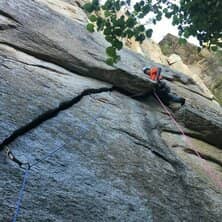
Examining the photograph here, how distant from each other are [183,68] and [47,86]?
54.5ft

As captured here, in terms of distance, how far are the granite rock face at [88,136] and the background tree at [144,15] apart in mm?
1288

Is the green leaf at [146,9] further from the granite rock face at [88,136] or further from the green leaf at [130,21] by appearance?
the granite rock face at [88,136]

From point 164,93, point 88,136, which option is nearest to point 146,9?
point 88,136

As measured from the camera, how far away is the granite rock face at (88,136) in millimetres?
5215

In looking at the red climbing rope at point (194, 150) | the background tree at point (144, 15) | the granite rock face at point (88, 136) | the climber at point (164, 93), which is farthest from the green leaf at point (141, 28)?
the climber at point (164, 93)

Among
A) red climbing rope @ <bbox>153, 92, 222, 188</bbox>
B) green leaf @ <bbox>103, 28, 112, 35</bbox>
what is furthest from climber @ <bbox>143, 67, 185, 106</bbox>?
green leaf @ <bbox>103, 28, 112, 35</bbox>

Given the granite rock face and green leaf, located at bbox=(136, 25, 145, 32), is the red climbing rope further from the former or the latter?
green leaf, located at bbox=(136, 25, 145, 32)

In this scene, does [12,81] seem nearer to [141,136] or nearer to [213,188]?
[141,136]

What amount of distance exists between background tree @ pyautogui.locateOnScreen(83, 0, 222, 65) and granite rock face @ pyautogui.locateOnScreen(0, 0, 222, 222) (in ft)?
4.23

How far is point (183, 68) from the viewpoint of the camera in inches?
928

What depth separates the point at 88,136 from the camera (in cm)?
691

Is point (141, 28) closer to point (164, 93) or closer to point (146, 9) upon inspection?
point (146, 9)

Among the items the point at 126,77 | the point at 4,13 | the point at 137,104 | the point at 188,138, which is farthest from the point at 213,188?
the point at 4,13

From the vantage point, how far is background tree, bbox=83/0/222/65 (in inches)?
306
